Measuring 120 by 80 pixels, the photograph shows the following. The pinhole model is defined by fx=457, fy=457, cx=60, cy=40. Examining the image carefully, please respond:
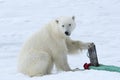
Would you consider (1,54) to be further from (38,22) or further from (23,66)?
(38,22)

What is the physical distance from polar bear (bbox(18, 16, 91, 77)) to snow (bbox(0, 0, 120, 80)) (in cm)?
23

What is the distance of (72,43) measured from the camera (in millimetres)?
7355

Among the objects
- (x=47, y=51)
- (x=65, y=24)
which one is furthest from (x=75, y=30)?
(x=65, y=24)

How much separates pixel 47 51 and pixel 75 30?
540cm

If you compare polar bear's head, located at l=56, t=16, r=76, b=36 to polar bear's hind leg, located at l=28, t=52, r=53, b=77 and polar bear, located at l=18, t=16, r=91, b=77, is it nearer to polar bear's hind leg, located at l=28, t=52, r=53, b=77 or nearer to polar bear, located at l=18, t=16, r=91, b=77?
polar bear, located at l=18, t=16, r=91, b=77

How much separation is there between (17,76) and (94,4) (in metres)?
9.59

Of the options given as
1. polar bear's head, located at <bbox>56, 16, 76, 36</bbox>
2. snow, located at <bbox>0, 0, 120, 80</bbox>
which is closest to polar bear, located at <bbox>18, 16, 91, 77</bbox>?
polar bear's head, located at <bbox>56, 16, 76, 36</bbox>

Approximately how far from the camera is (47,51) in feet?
23.1

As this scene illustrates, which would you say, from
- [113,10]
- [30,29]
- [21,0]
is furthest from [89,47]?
[21,0]

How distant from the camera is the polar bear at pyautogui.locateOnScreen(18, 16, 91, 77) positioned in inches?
273

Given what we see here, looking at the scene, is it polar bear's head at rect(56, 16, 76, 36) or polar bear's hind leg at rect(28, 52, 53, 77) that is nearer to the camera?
polar bear's head at rect(56, 16, 76, 36)

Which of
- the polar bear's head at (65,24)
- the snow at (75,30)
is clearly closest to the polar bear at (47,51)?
the polar bear's head at (65,24)

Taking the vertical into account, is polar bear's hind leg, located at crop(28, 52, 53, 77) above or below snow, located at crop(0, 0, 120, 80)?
below

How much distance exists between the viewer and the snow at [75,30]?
6.96m
